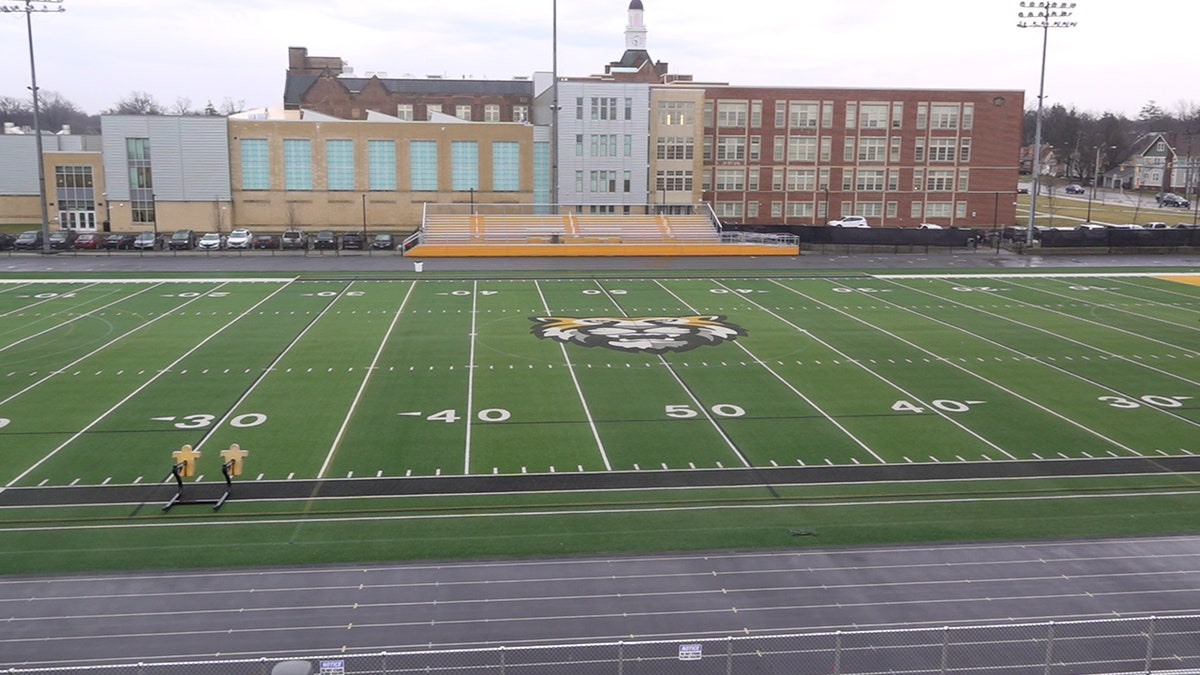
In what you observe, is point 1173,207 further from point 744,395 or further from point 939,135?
point 744,395

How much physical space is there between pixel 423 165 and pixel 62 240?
24625 millimetres

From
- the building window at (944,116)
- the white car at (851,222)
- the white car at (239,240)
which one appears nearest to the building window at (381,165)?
the white car at (239,240)

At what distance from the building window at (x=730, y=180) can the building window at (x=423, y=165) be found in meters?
22.5

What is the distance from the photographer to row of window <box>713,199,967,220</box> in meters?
79.3

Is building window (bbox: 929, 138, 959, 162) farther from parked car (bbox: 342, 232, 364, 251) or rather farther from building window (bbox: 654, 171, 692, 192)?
parked car (bbox: 342, 232, 364, 251)

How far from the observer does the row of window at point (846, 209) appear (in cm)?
7931

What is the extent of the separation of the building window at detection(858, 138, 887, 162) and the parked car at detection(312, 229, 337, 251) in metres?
42.1

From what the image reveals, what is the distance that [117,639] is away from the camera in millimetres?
12719

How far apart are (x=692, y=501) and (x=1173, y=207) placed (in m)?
107

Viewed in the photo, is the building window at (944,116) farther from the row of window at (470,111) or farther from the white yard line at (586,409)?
the white yard line at (586,409)

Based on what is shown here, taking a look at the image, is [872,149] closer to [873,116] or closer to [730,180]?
[873,116]

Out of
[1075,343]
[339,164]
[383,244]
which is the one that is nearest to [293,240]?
[383,244]

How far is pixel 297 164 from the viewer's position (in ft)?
236

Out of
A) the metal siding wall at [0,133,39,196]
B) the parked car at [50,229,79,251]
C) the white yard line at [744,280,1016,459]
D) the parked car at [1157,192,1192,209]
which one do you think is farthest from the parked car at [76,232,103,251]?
the parked car at [1157,192,1192,209]
